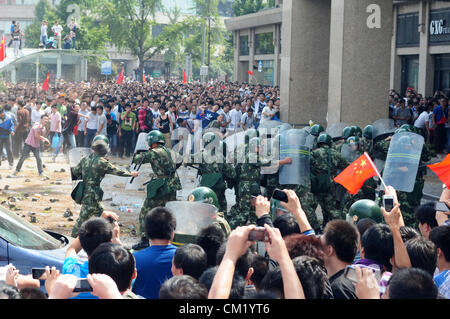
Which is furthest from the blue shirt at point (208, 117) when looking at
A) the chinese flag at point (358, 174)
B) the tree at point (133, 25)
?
the tree at point (133, 25)

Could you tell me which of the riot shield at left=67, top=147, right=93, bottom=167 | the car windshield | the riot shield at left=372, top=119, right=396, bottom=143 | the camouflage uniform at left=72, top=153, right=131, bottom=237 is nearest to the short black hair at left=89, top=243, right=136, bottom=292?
the car windshield

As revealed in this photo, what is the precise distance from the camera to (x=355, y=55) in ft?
59.8

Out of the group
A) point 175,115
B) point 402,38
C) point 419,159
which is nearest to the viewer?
point 419,159

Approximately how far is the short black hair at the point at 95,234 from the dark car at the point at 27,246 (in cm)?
133

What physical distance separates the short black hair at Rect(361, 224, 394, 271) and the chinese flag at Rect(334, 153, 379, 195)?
2.38 m

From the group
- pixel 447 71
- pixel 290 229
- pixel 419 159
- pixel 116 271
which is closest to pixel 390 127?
pixel 419 159

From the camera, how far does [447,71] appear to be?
88.5 feet

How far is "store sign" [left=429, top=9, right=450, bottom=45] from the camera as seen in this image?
85.7 ft

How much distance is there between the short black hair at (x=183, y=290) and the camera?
352 cm

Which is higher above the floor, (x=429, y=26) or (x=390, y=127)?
(x=429, y=26)

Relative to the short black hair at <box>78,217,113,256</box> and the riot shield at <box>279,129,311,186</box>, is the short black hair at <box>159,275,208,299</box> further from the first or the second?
the riot shield at <box>279,129,311,186</box>

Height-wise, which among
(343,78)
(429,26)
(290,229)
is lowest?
(290,229)

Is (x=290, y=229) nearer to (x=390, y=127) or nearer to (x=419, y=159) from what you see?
(x=419, y=159)
